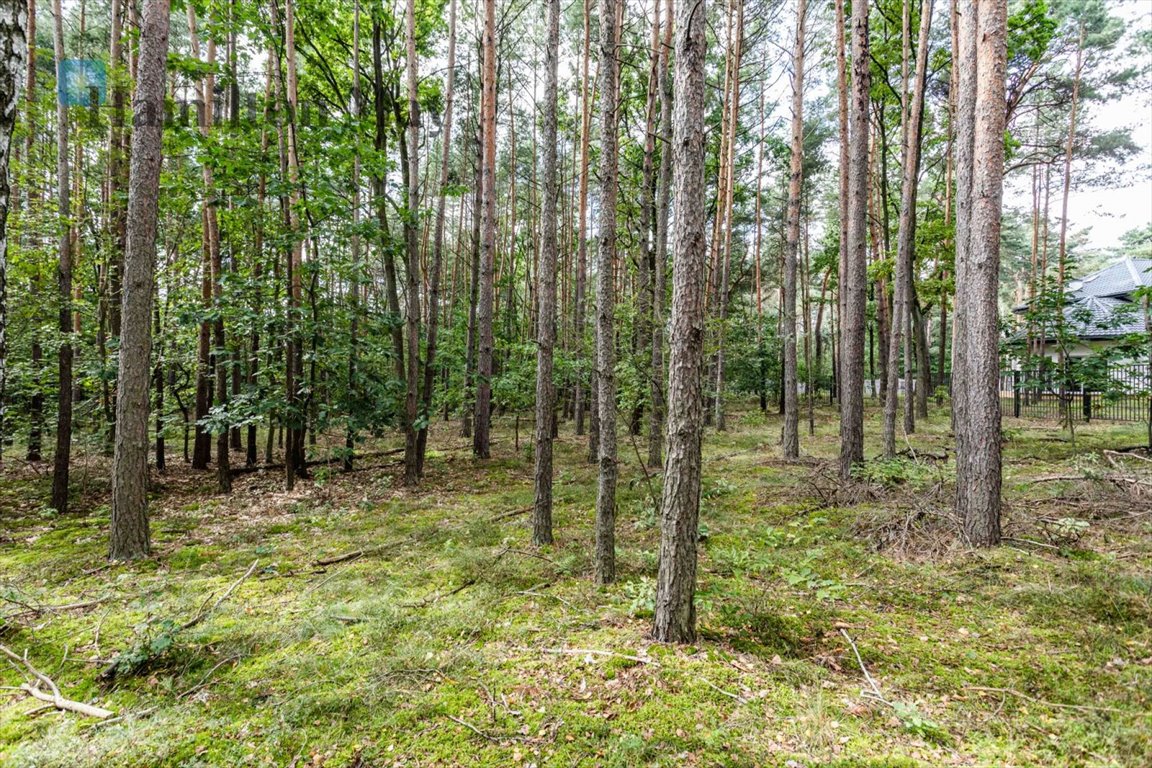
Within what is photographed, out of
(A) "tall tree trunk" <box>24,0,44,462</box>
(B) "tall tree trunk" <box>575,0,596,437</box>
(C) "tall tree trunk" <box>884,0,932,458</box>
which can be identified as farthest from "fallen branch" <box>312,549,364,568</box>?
(C) "tall tree trunk" <box>884,0,932,458</box>

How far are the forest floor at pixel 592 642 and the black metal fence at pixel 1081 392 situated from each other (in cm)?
414

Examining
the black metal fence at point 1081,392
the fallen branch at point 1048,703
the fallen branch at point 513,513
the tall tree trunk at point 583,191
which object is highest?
the tall tree trunk at point 583,191

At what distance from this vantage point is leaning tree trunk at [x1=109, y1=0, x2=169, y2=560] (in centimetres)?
463

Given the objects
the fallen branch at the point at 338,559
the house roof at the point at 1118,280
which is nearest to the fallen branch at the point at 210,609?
the fallen branch at the point at 338,559

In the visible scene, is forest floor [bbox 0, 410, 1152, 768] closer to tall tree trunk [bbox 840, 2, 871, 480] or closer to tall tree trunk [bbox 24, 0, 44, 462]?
tall tree trunk [bbox 840, 2, 871, 480]

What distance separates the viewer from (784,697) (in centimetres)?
261

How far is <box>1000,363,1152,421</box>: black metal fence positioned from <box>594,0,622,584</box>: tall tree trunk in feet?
32.8

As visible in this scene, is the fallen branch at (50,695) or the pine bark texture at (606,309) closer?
the fallen branch at (50,695)

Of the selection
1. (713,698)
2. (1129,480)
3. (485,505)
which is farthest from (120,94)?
(1129,480)

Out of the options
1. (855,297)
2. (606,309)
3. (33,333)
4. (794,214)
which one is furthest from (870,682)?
(33,333)

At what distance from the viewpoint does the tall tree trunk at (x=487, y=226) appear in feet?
25.2

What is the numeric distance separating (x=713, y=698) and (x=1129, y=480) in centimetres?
634

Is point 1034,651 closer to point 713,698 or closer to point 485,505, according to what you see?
point 713,698

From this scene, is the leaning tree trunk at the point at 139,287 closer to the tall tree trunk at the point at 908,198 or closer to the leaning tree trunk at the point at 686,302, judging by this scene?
the leaning tree trunk at the point at 686,302
